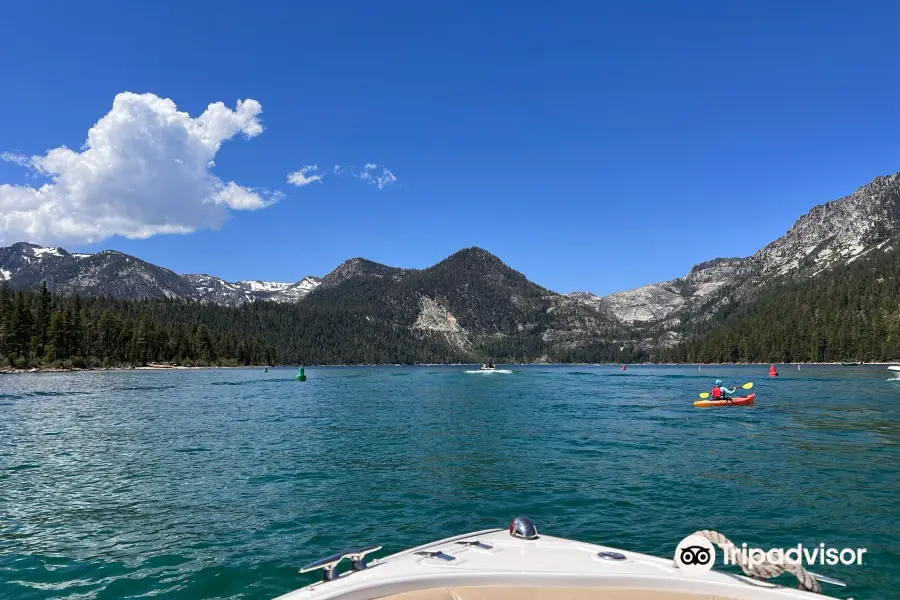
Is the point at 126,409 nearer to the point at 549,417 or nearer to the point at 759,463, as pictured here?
the point at 549,417

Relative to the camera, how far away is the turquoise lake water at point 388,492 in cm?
1456

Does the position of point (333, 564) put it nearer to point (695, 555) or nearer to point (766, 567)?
point (695, 555)

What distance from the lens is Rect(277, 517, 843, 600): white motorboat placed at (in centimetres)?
818

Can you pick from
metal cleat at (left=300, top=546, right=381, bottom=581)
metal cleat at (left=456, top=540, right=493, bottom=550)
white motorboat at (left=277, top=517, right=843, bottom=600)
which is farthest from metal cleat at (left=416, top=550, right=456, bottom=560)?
metal cleat at (left=300, top=546, right=381, bottom=581)

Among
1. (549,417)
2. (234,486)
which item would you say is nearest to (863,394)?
(549,417)

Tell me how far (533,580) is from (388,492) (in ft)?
46.8

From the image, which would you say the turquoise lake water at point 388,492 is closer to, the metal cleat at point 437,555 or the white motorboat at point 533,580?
the metal cleat at point 437,555

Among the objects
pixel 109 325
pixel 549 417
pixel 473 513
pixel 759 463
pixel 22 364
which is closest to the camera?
pixel 473 513

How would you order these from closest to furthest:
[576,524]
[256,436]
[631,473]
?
[576,524] → [631,473] → [256,436]

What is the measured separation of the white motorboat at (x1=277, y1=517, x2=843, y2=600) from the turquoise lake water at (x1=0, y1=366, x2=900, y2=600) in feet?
17.3

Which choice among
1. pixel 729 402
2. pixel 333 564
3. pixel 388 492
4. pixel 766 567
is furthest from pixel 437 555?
pixel 729 402

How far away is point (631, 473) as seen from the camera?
82.1ft

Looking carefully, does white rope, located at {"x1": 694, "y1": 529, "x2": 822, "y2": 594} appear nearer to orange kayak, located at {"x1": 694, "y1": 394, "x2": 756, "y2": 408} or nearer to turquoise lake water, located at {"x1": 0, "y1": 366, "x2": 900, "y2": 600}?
turquoise lake water, located at {"x1": 0, "y1": 366, "x2": 900, "y2": 600}

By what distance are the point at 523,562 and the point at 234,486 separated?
690 inches
